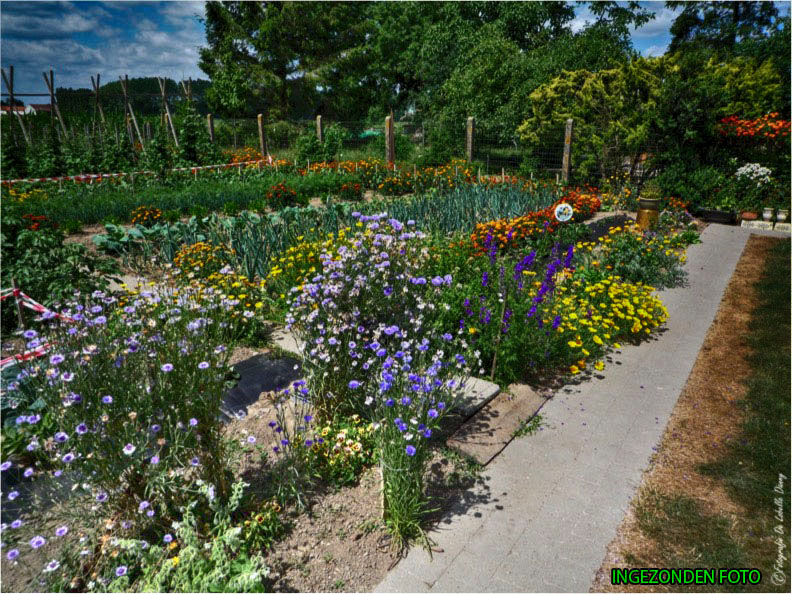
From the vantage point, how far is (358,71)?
2572cm

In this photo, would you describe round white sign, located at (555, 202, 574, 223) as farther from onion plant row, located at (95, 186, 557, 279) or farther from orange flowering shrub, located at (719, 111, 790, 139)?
orange flowering shrub, located at (719, 111, 790, 139)

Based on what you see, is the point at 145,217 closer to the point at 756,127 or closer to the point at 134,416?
the point at 134,416

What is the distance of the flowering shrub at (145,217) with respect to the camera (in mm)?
7102

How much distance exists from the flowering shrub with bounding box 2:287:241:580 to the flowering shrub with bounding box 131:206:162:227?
5020 mm

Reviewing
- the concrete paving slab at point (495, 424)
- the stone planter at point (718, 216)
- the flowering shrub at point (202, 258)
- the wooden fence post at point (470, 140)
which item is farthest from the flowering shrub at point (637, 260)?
the wooden fence post at point (470, 140)

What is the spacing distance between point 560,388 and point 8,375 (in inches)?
145

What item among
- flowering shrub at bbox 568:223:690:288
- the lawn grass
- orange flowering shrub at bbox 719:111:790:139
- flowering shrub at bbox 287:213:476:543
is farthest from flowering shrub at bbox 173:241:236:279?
orange flowering shrub at bbox 719:111:790:139

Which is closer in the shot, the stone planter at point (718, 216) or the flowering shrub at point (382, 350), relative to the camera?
the flowering shrub at point (382, 350)

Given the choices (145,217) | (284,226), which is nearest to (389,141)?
(145,217)

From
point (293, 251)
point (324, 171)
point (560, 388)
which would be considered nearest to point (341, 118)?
point (324, 171)

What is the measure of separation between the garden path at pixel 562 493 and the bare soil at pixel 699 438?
0.06 metres

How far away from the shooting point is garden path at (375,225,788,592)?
7.19 ft

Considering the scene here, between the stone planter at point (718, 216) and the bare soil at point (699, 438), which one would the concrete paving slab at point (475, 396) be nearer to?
the bare soil at point (699, 438)

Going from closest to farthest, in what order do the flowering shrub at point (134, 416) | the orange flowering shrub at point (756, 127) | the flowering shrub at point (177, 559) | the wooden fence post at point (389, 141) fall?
the flowering shrub at point (177, 559) < the flowering shrub at point (134, 416) < the orange flowering shrub at point (756, 127) < the wooden fence post at point (389, 141)
